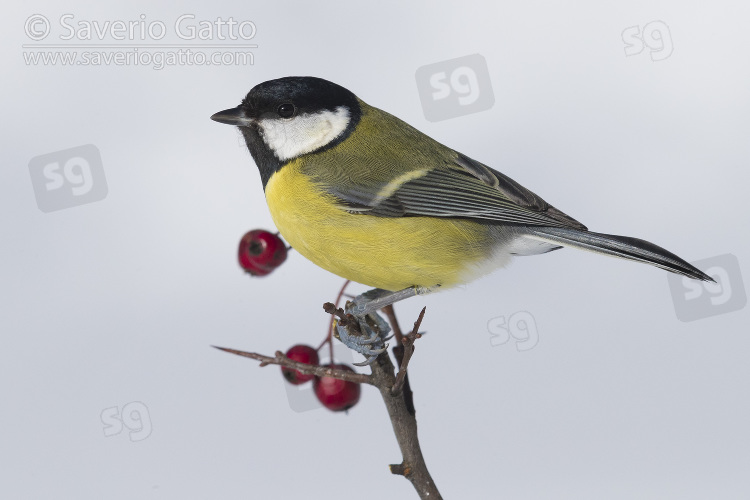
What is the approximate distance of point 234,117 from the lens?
1.56 meters

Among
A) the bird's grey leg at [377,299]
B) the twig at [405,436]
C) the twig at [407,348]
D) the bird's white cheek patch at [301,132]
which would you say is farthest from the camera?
the bird's white cheek patch at [301,132]

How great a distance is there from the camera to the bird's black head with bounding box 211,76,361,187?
5.04 ft

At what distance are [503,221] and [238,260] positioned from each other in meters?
0.48

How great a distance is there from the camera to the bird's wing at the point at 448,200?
1.52m

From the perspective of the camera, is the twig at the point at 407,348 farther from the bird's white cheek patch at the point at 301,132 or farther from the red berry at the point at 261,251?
the bird's white cheek patch at the point at 301,132

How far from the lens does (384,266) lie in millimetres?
1462

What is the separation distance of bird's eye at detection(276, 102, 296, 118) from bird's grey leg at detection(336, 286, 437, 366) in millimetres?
346

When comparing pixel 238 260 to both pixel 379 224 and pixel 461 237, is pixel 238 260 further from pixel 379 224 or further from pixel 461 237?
pixel 461 237

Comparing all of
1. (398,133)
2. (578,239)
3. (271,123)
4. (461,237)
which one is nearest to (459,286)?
(461,237)

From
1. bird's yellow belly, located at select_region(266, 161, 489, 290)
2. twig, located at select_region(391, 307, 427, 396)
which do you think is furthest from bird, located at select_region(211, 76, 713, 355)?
twig, located at select_region(391, 307, 427, 396)

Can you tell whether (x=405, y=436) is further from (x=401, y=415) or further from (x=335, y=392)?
(x=335, y=392)

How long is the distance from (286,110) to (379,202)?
23cm

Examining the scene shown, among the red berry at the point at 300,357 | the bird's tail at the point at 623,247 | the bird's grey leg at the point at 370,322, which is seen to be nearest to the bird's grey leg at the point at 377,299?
the bird's grey leg at the point at 370,322

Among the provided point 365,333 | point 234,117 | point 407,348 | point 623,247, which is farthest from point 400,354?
point 234,117
